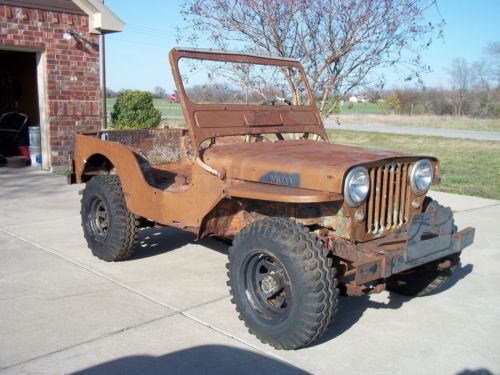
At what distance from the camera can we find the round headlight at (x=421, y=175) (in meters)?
3.68

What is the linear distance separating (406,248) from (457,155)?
13.2 m

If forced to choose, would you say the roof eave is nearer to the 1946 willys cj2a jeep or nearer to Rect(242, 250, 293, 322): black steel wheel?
the 1946 willys cj2a jeep

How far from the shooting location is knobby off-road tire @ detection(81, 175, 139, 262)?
473 cm

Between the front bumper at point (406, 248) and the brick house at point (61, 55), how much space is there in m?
7.40

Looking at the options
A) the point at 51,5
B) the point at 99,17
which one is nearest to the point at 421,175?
the point at 99,17

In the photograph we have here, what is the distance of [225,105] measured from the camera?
4332 mm

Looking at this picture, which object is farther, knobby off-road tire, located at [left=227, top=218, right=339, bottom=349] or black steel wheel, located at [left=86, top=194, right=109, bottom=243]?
black steel wheel, located at [left=86, top=194, right=109, bottom=243]

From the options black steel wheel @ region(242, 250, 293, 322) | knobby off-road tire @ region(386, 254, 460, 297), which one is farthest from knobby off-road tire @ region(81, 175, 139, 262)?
knobby off-road tire @ region(386, 254, 460, 297)

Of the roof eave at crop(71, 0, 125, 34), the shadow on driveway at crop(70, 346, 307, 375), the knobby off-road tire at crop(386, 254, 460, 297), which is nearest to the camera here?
the shadow on driveway at crop(70, 346, 307, 375)

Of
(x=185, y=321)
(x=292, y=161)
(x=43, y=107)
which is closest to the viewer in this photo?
(x=292, y=161)

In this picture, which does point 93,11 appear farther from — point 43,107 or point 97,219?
point 97,219

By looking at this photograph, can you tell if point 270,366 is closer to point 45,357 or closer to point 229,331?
point 229,331

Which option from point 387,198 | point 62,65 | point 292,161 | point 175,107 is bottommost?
point 387,198

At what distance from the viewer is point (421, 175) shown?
3723 millimetres
